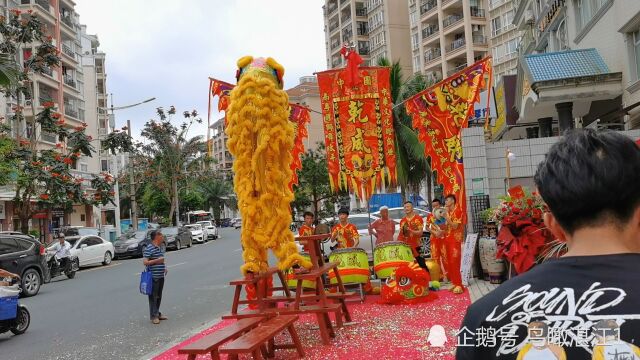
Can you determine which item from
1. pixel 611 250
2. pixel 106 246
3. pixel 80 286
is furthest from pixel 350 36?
pixel 611 250

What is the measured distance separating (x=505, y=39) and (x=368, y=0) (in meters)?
22.7

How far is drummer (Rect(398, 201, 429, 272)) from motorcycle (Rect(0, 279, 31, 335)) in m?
6.68

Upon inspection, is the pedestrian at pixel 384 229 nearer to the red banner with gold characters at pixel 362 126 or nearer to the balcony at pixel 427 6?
the red banner with gold characters at pixel 362 126

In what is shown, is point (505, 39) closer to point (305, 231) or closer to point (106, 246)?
point (106, 246)

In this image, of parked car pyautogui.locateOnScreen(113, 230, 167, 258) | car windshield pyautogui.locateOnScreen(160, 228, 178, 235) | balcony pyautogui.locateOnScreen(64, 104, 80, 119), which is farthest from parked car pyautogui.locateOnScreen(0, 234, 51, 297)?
balcony pyautogui.locateOnScreen(64, 104, 80, 119)

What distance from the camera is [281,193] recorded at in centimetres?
661

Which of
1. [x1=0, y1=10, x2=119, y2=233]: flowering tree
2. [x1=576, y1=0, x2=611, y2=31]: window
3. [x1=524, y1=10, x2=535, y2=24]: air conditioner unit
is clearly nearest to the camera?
[x1=576, y1=0, x2=611, y2=31]: window

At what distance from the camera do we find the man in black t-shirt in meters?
1.35

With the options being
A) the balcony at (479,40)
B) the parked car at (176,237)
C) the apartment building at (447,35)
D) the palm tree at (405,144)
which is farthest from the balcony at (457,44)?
the parked car at (176,237)

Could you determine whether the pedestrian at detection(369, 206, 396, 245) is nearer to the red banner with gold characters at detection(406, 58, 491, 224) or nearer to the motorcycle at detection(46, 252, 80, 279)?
the red banner with gold characters at detection(406, 58, 491, 224)

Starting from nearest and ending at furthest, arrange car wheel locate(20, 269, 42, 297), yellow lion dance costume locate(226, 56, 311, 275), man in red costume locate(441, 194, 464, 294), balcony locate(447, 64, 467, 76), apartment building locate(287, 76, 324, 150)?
yellow lion dance costume locate(226, 56, 311, 275), man in red costume locate(441, 194, 464, 294), car wheel locate(20, 269, 42, 297), balcony locate(447, 64, 467, 76), apartment building locate(287, 76, 324, 150)

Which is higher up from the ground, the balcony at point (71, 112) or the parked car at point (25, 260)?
the balcony at point (71, 112)

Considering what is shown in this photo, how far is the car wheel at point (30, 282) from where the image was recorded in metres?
14.4

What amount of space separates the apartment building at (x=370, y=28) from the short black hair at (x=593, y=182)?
181 ft
